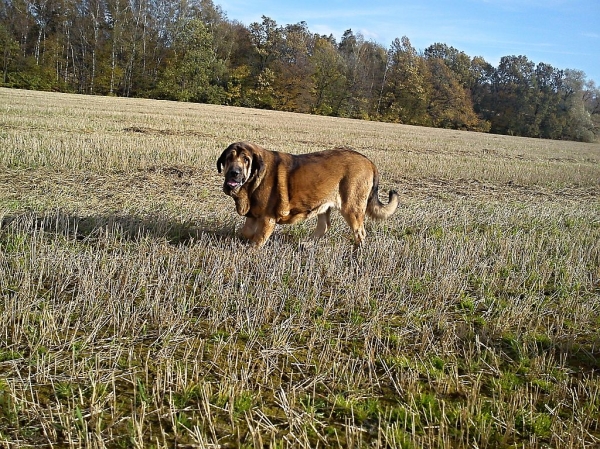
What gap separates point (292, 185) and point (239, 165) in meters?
0.85

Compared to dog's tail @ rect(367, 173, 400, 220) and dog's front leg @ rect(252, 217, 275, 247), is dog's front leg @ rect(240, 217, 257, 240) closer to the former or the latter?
dog's front leg @ rect(252, 217, 275, 247)

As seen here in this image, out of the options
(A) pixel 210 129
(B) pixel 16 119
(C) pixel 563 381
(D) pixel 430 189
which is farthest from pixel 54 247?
(A) pixel 210 129

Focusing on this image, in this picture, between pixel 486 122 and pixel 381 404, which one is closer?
pixel 381 404

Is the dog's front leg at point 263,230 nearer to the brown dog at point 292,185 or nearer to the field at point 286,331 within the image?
the brown dog at point 292,185

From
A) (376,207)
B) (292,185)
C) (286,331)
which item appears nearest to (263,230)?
(292,185)

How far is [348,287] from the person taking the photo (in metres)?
4.90

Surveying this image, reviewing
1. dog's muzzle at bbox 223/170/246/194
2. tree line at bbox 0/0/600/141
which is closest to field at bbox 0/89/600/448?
dog's muzzle at bbox 223/170/246/194

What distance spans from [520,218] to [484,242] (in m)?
2.95

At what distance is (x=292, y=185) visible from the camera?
234 inches

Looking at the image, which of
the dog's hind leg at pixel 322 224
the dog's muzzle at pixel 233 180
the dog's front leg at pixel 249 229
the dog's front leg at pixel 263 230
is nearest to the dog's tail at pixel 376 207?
the dog's hind leg at pixel 322 224

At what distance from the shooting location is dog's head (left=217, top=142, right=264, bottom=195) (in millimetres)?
5453

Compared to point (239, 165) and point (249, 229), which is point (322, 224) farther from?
point (239, 165)

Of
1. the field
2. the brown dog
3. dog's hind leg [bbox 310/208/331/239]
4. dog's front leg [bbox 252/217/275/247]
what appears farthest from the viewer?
dog's hind leg [bbox 310/208/331/239]

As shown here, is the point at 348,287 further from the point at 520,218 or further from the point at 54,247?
the point at 520,218
